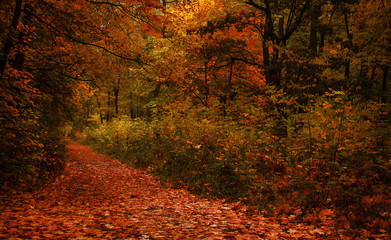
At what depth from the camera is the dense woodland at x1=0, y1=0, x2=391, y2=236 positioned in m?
5.11

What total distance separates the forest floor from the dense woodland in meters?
0.64

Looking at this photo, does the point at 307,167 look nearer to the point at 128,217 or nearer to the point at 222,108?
the point at 128,217

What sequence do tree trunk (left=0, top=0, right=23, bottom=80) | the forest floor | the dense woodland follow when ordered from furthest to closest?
tree trunk (left=0, top=0, right=23, bottom=80) → the dense woodland → the forest floor

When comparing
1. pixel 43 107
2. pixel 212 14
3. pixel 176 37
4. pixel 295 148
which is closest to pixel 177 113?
pixel 176 37

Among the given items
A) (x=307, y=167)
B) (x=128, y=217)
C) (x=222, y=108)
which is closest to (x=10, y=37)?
(x=128, y=217)

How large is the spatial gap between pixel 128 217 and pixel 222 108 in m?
9.60

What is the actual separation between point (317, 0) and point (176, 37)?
7.68 m

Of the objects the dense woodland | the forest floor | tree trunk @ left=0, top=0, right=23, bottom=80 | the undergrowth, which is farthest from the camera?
tree trunk @ left=0, top=0, right=23, bottom=80

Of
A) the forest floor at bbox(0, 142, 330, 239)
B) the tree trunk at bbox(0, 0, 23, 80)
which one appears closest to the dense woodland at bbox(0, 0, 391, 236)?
the tree trunk at bbox(0, 0, 23, 80)

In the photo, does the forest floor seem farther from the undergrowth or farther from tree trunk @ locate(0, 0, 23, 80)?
tree trunk @ locate(0, 0, 23, 80)

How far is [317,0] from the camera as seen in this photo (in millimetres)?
9562

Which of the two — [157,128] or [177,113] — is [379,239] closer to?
[177,113]

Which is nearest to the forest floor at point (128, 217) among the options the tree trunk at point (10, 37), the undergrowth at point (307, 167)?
the undergrowth at point (307, 167)

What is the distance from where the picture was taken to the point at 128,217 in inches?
211
